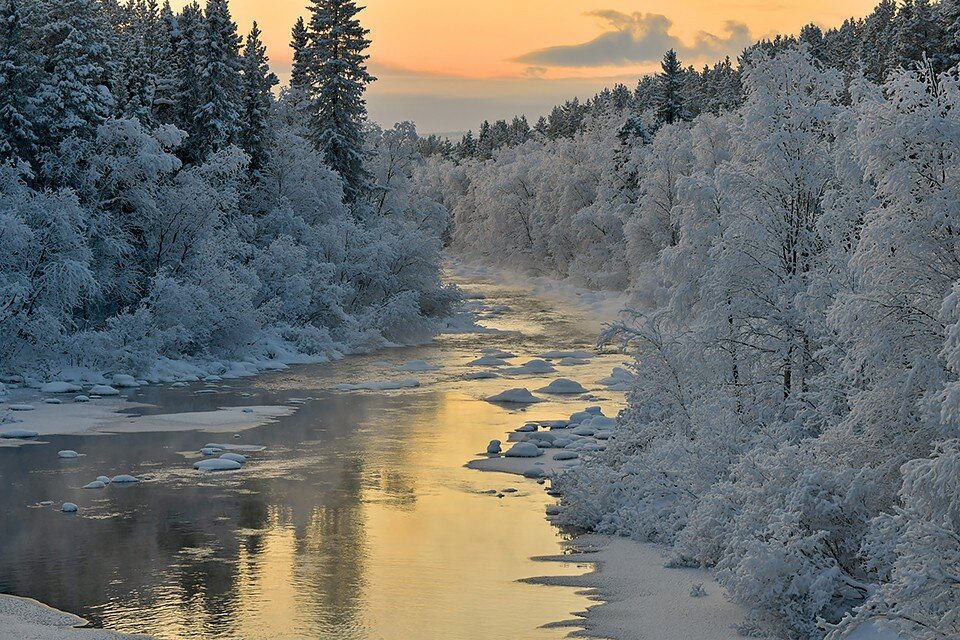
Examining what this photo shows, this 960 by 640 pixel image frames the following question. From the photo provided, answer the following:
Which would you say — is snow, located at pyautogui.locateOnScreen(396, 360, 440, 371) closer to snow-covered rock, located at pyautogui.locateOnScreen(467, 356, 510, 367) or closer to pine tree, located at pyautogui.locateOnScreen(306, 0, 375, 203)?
snow-covered rock, located at pyautogui.locateOnScreen(467, 356, 510, 367)

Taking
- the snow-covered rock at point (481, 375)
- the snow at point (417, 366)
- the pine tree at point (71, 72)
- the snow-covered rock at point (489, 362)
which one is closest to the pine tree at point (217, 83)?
the pine tree at point (71, 72)

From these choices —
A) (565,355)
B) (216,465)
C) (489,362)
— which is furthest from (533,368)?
(216,465)

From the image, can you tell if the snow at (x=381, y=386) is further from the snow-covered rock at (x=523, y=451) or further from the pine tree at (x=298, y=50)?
the pine tree at (x=298, y=50)

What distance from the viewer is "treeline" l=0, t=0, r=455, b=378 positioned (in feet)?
116

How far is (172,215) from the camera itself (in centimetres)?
4047

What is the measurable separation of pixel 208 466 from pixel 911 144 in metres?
15.8

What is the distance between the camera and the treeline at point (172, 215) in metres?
35.2

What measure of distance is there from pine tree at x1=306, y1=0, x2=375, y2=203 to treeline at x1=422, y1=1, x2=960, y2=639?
37101 millimetres

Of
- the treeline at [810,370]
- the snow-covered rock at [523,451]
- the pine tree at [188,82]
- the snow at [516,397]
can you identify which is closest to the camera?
the treeline at [810,370]

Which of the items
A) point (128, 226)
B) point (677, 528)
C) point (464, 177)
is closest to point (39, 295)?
point (128, 226)

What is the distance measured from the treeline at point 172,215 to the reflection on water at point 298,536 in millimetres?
10499

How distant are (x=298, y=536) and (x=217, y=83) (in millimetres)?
31933

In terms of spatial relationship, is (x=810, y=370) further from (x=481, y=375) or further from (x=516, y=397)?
(x=481, y=375)

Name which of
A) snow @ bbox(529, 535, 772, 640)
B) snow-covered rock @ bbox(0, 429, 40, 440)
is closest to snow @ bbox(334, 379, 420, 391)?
snow-covered rock @ bbox(0, 429, 40, 440)
